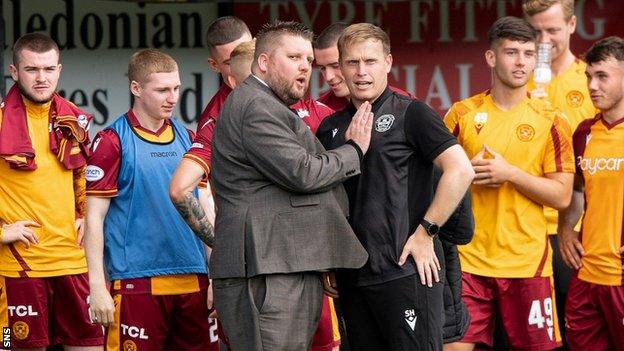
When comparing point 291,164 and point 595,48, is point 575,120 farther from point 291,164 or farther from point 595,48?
point 291,164

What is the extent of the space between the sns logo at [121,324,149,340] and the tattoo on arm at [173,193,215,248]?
81 centimetres

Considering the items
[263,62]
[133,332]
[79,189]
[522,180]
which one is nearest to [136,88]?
[79,189]

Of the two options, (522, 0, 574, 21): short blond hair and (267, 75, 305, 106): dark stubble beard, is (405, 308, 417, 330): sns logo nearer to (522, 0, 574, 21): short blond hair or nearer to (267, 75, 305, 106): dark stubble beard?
(267, 75, 305, 106): dark stubble beard

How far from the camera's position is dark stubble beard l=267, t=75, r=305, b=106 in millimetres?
6961

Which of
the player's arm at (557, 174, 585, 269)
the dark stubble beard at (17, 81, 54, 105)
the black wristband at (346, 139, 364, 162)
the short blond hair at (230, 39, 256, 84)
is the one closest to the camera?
the black wristband at (346, 139, 364, 162)

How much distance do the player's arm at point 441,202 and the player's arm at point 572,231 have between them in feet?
7.22

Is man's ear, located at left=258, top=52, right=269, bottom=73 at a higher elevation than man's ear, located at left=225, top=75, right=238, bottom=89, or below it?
higher

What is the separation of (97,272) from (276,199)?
1.54m

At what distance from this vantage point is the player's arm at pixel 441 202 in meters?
6.88

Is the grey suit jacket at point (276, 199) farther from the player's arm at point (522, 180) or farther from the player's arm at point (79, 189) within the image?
the player's arm at point (79, 189)

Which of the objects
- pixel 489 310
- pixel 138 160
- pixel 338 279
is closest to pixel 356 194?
pixel 338 279

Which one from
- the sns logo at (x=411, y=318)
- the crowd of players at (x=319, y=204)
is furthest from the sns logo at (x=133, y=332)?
the sns logo at (x=411, y=318)

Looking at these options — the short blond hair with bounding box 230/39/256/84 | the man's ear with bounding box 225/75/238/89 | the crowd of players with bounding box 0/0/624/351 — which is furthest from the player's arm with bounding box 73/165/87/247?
the short blond hair with bounding box 230/39/256/84

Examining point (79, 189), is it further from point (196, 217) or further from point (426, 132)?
point (426, 132)
